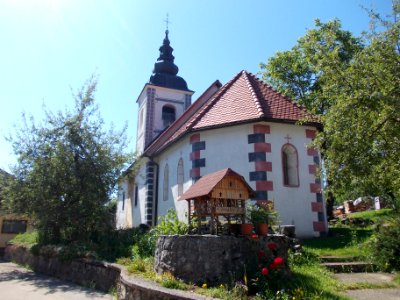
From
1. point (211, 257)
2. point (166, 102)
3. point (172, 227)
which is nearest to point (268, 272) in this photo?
point (211, 257)

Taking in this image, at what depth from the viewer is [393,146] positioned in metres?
9.11

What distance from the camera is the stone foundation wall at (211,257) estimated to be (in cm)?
673

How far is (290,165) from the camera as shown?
13195 millimetres

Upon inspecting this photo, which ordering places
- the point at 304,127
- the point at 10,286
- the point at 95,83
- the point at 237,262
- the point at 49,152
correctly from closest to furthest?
the point at 237,262
the point at 10,286
the point at 304,127
the point at 49,152
the point at 95,83

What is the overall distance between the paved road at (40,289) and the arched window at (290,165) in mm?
7368

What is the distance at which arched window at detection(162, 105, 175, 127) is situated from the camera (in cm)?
2595

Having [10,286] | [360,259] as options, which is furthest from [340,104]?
[10,286]

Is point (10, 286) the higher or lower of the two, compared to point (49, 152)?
lower

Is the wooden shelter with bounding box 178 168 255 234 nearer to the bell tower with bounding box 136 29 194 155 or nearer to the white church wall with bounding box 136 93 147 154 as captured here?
the bell tower with bounding box 136 29 194 155

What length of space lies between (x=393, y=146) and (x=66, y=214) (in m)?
11.6

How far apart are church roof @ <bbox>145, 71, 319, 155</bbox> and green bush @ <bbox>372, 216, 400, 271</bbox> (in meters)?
4.65

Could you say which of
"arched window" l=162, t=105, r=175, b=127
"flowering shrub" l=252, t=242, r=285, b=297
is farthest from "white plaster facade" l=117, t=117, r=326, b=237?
"arched window" l=162, t=105, r=175, b=127

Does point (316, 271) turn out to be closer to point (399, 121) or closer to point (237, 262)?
point (237, 262)

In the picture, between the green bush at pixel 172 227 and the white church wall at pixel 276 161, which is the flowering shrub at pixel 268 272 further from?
the white church wall at pixel 276 161
